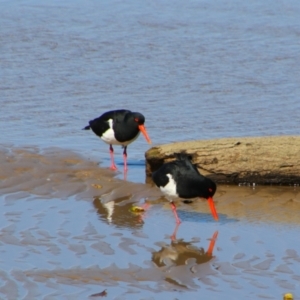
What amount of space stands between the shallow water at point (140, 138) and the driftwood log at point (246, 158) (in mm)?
163

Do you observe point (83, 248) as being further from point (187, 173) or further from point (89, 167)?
point (89, 167)

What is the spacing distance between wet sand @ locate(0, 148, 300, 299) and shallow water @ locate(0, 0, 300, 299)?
0.7 inches

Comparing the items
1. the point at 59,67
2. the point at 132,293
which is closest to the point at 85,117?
the point at 59,67

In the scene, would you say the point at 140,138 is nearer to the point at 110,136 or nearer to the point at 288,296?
the point at 110,136

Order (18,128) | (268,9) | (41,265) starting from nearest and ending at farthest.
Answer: (41,265), (18,128), (268,9)

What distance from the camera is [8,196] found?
784cm

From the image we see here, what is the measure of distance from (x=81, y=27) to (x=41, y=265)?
13.6 metres

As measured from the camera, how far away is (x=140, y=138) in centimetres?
1070

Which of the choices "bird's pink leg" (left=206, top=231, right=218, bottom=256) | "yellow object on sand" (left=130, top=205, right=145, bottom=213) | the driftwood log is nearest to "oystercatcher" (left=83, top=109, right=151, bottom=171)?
the driftwood log

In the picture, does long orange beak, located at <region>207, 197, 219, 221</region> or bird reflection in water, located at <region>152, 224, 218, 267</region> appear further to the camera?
long orange beak, located at <region>207, 197, 219, 221</region>

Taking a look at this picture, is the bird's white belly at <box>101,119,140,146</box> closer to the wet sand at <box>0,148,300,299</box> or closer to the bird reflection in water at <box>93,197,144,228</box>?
the wet sand at <box>0,148,300,299</box>

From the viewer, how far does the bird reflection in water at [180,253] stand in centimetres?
620

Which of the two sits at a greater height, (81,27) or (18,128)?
(81,27)

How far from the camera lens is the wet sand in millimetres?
5539
